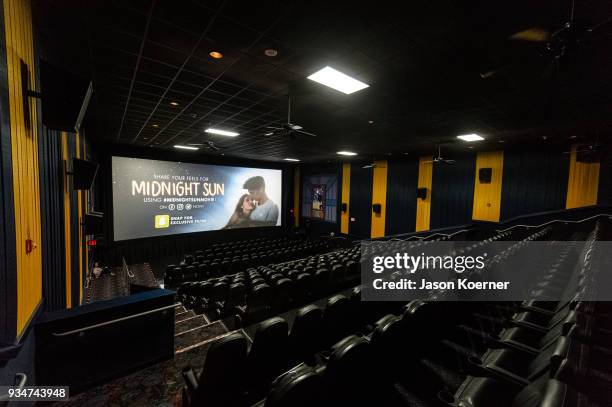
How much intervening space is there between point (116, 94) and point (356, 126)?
18.9 ft

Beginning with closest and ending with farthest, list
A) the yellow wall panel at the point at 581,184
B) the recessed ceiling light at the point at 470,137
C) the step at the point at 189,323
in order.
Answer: the step at the point at 189,323, the yellow wall panel at the point at 581,184, the recessed ceiling light at the point at 470,137

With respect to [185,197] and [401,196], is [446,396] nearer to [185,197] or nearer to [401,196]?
[401,196]

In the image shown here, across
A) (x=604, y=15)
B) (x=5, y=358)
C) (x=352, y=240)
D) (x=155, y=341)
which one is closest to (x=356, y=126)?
(x=604, y=15)

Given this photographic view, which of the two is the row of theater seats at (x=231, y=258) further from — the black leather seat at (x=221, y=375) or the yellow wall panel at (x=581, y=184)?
the yellow wall panel at (x=581, y=184)

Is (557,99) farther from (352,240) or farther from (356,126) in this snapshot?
(352,240)

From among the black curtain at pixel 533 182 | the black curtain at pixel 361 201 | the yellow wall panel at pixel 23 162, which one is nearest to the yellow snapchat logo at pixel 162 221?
the yellow wall panel at pixel 23 162

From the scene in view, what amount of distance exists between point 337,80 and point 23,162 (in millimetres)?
4128

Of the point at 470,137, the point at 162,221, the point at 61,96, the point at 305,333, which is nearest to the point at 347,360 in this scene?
the point at 305,333

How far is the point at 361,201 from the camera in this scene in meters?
14.8

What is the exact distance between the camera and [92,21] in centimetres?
296

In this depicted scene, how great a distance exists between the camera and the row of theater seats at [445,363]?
1542mm

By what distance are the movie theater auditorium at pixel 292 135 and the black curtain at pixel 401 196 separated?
4.44m

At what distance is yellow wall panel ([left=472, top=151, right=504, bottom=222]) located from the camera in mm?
9773

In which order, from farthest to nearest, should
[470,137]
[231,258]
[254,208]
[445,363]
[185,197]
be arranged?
[254,208] < [185,197] < [231,258] < [470,137] < [445,363]
